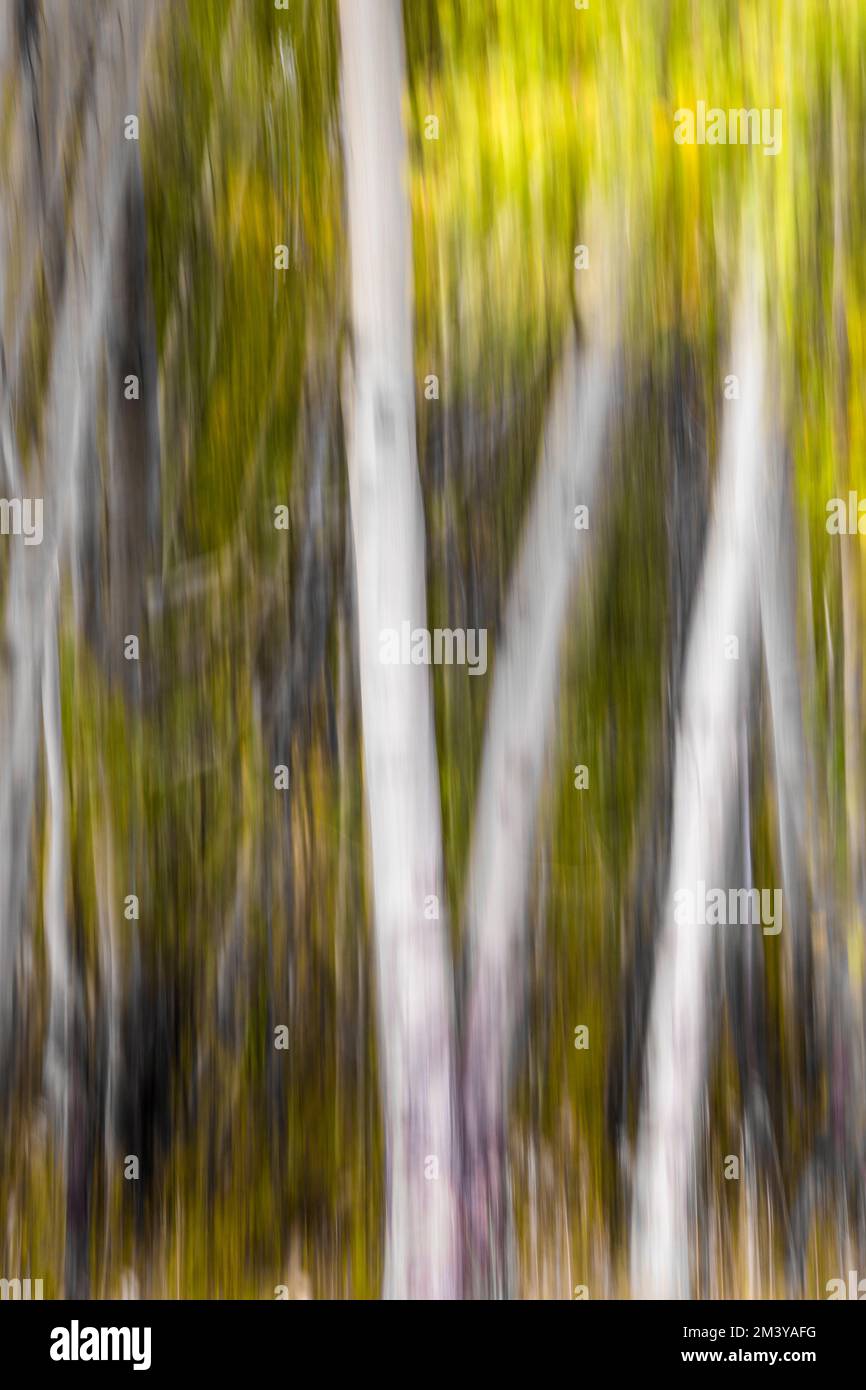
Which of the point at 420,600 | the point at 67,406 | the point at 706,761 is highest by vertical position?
the point at 67,406

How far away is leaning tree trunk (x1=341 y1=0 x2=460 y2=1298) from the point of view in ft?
2.48

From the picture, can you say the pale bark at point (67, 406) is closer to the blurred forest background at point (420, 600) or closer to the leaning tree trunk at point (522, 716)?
the blurred forest background at point (420, 600)

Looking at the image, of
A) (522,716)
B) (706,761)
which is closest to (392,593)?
(522,716)

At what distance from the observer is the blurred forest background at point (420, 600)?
757 mm

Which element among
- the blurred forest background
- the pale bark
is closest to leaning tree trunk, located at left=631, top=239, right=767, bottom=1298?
the blurred forest background

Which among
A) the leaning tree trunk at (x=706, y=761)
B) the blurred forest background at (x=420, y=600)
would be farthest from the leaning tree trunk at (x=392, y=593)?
the leaning tree trunk at (x=706, y=761)

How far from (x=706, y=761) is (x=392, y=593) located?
255 mm

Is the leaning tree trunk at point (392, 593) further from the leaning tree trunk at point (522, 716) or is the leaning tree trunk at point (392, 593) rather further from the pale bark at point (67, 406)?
the pale bark at point (67, 406)

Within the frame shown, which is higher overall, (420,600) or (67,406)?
(67,406)

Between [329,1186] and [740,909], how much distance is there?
0.35m

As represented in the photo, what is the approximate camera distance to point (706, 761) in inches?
30.2

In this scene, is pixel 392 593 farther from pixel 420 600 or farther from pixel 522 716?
pixel 522 716

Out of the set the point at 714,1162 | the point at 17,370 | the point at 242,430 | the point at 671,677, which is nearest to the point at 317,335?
the point at 242,430

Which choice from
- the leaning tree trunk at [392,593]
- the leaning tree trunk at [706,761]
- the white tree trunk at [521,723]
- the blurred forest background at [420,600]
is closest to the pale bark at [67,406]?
the blurred forest background at [420,600]
